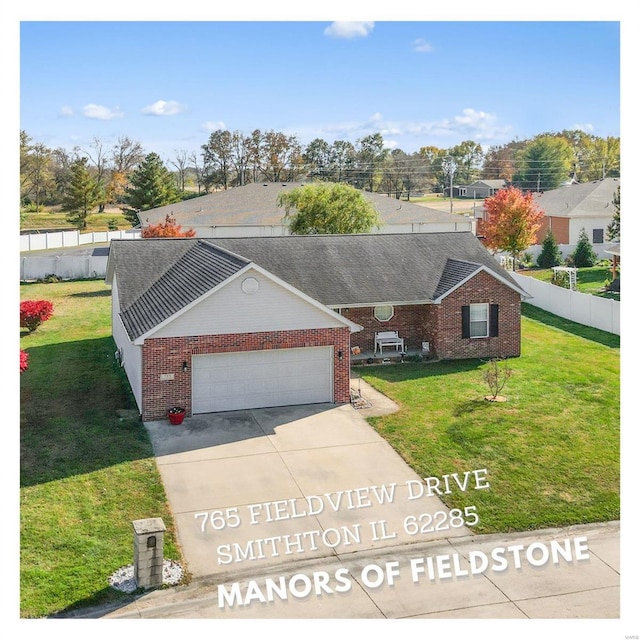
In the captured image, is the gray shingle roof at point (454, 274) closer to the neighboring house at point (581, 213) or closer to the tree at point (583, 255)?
the tree at point (583, 255)

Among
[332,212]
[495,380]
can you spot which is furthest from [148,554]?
[332,212]

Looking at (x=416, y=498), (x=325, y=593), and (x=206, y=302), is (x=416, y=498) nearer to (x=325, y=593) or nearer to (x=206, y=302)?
(x=325, y=593)

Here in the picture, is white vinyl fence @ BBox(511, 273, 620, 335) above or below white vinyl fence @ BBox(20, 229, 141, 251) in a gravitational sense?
below

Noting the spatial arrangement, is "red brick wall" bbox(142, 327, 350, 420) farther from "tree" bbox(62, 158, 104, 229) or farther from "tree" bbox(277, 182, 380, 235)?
"tree" bbox(62, 158, 104, 229)

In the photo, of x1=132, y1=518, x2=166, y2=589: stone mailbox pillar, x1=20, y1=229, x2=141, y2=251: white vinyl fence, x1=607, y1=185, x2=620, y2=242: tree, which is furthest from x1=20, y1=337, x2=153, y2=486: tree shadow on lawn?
x1=607, y1=185, x2=620, y2=242: tree

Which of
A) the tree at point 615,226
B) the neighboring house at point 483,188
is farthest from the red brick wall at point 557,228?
the neighboring house at point 483,188

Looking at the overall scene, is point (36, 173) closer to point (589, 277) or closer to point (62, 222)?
point (62, 222)
